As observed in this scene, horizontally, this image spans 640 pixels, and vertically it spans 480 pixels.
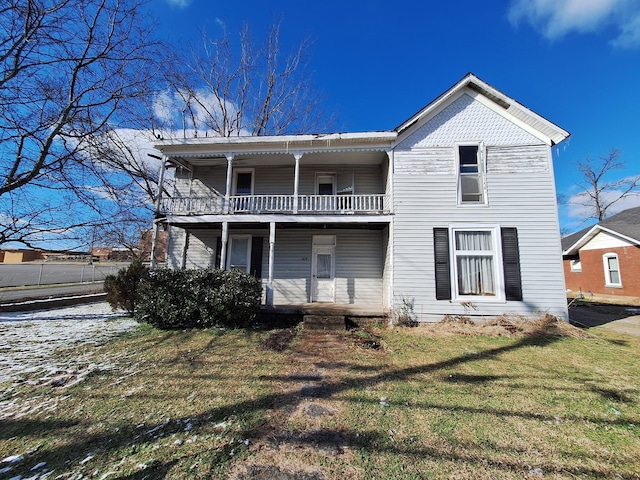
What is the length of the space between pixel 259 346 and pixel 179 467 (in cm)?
366

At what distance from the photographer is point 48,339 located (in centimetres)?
629

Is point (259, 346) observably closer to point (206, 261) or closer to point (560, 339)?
point (206, 261)

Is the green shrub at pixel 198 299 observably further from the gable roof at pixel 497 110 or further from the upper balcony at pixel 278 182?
the gable roof at pixel 497 110

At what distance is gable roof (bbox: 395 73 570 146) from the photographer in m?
8.32

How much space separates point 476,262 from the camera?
818 centimetres

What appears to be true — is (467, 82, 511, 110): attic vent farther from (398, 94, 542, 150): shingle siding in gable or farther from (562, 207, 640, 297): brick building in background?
(562, 207, 640, 297): brick building in background

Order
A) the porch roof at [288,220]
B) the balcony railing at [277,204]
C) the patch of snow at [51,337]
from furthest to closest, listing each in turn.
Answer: the balcony railing at [277,204] < the porch roof at [288,220] < the patch of snow at [51,337]

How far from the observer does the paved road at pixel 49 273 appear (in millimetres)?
16641

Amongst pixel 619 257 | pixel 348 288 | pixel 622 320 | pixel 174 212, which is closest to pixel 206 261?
pixel 174 212

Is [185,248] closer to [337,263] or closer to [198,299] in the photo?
[198,299]

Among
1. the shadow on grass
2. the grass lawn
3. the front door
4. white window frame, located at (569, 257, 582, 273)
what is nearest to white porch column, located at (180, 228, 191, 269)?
the front door

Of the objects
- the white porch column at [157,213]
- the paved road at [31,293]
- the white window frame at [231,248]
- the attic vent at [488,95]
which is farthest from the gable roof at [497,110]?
the paved road at [31,293]

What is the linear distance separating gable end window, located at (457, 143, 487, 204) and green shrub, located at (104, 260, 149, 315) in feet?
34.3

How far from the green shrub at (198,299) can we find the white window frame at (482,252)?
5.86 meters
